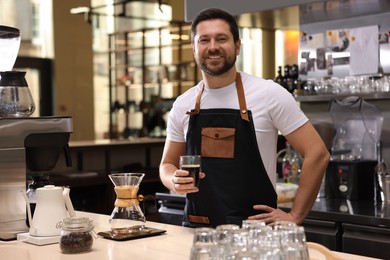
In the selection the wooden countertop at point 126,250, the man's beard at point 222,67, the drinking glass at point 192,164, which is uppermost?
the man's beard at point 222,67

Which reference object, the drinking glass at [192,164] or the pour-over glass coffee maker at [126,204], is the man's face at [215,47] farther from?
the pour-over glass coffee maker at [126,204]

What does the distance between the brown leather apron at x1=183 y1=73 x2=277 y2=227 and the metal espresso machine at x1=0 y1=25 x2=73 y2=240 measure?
62cm

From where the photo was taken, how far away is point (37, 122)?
2.69 metres

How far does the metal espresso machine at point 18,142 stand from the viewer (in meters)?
2.62

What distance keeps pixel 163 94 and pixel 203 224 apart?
8277mm

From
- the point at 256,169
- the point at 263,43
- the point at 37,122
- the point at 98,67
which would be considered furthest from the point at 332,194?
the point at 98,67

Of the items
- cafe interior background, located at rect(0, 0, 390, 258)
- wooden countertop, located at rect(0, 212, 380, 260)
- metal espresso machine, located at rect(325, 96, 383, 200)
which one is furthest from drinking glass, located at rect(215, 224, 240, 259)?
cafe interior background, located at rect(0, 0, 390, 258)

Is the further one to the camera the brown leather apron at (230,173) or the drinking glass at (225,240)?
the brown leather apron at (230,173)

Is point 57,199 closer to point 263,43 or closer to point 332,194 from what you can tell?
point 332,194

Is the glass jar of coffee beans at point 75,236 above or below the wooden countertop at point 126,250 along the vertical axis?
above

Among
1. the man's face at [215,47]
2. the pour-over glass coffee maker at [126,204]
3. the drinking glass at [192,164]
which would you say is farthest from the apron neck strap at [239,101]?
the pour-over glass coffee maker at [126,204]

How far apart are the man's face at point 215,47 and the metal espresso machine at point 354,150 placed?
5.10 ft

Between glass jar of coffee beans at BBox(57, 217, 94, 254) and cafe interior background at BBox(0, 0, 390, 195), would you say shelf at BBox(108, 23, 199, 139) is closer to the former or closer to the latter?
cafe interior background at BBox(0, 0, 390, 195)

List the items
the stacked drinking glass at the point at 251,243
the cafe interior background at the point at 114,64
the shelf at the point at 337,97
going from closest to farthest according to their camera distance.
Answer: the stacked drinking glass at the point at 251,243
the shelf at the point at 337,97
the cafe interior background at the point at 114,64
